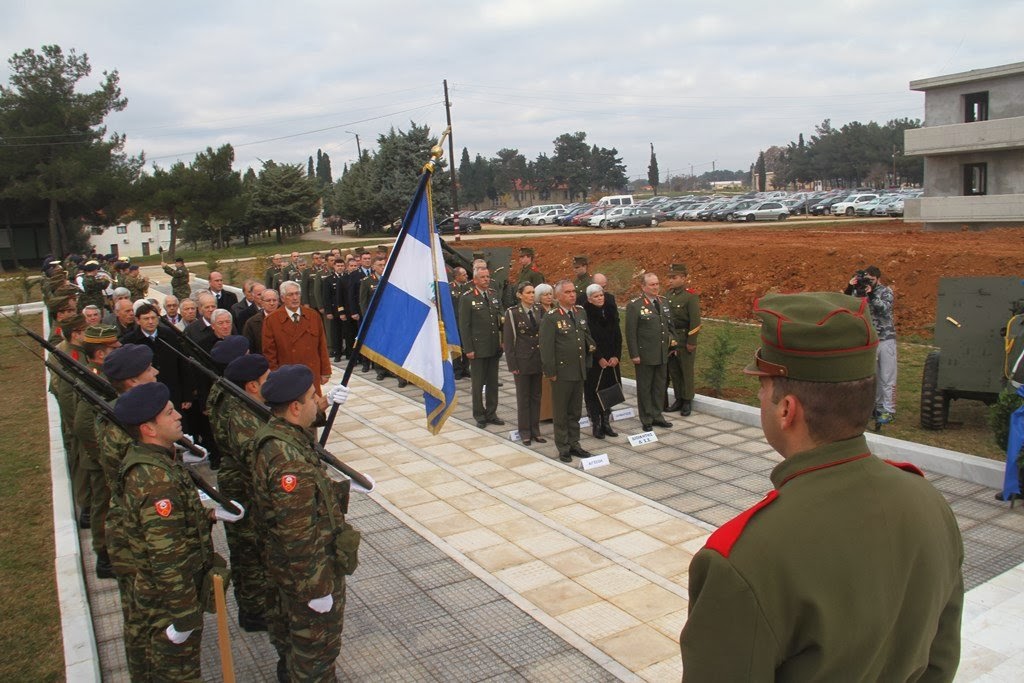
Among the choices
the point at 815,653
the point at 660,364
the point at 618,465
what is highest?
the point at 815,653

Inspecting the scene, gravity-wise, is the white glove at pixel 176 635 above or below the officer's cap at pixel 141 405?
below

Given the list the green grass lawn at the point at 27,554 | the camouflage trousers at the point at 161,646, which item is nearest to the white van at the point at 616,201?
the green grass lawn at the point at 27,554

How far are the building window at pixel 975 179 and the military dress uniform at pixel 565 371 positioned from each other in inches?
1173

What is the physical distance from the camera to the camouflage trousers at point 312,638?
3.91 meters

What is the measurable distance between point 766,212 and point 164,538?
4180 centimetres

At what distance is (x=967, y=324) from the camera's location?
8.18m

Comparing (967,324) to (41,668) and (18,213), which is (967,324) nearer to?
(41,668)

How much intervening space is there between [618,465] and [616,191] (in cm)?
10020

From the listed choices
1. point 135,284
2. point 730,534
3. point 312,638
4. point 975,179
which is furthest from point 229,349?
point 975,179

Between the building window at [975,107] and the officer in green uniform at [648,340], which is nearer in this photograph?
the officer in green uniform at [648,340]

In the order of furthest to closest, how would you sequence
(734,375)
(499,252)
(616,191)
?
(616,191), (499,252), (734,375)

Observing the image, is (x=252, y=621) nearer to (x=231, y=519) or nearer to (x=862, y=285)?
(x=231, y=519)

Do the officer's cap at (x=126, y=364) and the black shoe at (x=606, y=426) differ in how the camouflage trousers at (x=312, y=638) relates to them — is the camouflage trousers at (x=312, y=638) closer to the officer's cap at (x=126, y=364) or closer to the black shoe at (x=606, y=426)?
the officer's cap at (x=126, y=364)

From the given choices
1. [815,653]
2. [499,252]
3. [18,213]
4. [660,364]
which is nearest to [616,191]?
[18,213]
